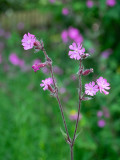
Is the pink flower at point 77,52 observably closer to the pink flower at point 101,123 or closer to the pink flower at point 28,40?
the pink flower at point 28,40

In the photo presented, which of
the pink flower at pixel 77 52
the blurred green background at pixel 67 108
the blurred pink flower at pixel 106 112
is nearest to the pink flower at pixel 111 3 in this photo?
the blurred green background at pixel 67 108

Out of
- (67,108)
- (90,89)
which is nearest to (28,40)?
(90,89)

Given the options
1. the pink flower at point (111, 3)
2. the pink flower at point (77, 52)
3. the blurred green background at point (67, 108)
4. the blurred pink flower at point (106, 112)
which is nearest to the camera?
the pink flower at point (77, 52)

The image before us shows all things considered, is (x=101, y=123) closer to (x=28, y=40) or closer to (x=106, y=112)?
(x=106, y=112)

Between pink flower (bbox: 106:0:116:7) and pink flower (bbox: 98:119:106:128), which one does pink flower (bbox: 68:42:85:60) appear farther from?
pink flower (bbox: 106:0:116:7)

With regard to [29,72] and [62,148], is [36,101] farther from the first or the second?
[29,72]

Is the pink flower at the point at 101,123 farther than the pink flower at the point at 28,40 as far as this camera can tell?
Yes

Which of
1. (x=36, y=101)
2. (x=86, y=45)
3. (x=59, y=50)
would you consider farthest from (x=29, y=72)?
(x=86, y=45)

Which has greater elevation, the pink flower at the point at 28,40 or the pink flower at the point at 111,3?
the pink flower at the point at 111,3
